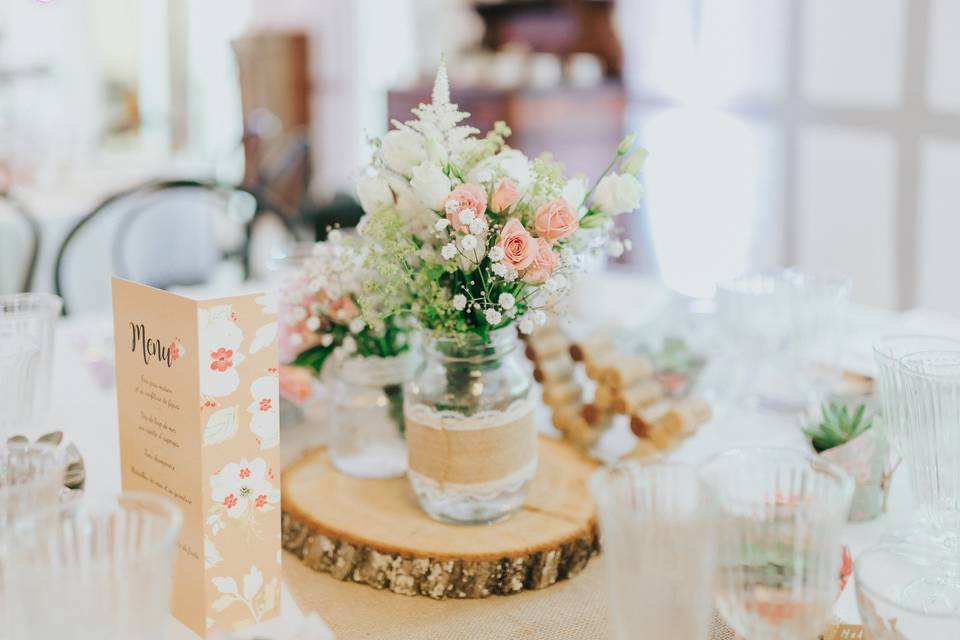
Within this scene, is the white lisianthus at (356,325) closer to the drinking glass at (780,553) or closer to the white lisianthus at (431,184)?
the white lisianthus at (431,184)

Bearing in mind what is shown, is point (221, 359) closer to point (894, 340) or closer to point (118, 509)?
point (118, 509)

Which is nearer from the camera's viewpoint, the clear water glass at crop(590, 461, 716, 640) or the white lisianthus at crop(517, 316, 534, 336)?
A: the clear water glass at crop(590, 461, 716, 640)

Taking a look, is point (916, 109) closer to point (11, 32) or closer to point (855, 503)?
point (855, 503)

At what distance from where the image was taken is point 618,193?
3.34 ft

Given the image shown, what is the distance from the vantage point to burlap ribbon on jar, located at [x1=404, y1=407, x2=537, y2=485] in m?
1.06

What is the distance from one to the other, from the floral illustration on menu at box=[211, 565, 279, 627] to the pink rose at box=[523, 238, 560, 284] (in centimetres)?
39

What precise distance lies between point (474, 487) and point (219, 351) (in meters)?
0.35

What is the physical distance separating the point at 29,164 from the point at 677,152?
2892 millimetres

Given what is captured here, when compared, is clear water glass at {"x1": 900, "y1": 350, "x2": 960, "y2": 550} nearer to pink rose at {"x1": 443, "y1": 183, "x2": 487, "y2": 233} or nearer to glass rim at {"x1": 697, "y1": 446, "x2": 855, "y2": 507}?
glass rim at {"x1": 697, "y1": 446, "x2": 855, "y2": 507}

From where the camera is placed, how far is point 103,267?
3.21 metres

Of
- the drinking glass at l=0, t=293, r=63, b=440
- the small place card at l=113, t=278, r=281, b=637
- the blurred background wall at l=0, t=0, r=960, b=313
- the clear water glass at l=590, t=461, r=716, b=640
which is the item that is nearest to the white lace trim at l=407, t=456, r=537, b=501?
the small place card at l=113, t=278, r=281, b=637

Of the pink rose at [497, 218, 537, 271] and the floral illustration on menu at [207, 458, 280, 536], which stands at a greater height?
the pink rose at [497, 218, 537, 271]

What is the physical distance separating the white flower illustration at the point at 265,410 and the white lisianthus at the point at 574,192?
14.3 inches

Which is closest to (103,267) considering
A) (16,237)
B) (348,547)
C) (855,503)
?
(16,237)
